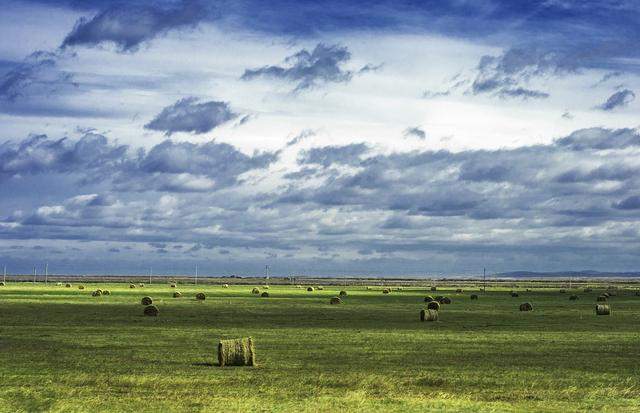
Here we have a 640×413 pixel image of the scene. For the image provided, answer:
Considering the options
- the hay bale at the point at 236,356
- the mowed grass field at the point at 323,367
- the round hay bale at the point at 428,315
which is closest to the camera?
the mowed grass field at the point at 323,367

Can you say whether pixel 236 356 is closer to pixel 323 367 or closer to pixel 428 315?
pixel 323 367

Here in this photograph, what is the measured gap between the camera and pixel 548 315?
222ft

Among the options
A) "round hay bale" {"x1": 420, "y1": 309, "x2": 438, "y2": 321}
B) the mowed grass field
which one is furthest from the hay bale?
"round hay bale" {"x1": 420, "y1": 309, "x2": 438, "y2": 321}

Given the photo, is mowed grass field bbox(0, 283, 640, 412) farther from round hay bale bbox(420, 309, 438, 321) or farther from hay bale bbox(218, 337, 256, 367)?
round hay bale bbox(420, 309, 438, 321)

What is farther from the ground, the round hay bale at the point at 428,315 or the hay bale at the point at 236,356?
the round hay bale at the point at 428,315

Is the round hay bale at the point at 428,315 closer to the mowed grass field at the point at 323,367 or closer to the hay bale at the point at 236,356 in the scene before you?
the mowed grass field at the point at 323,367

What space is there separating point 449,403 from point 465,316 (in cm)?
4296

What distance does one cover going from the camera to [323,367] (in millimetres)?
29969

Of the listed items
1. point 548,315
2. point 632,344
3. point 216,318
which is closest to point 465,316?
point 548,315

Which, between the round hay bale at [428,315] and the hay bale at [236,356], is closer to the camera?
the hay bale at [236,356]

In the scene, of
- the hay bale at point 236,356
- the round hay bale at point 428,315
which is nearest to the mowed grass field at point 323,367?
the hay bale at point 236,356

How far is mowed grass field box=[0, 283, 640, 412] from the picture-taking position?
2262 cm

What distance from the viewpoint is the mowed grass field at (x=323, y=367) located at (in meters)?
22.6

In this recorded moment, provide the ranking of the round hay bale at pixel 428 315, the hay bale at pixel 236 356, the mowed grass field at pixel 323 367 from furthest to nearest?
the round hay bale at pixel 428 315, the hay bale at pixel 236 356, the mowed grass field at pixel 323 367
